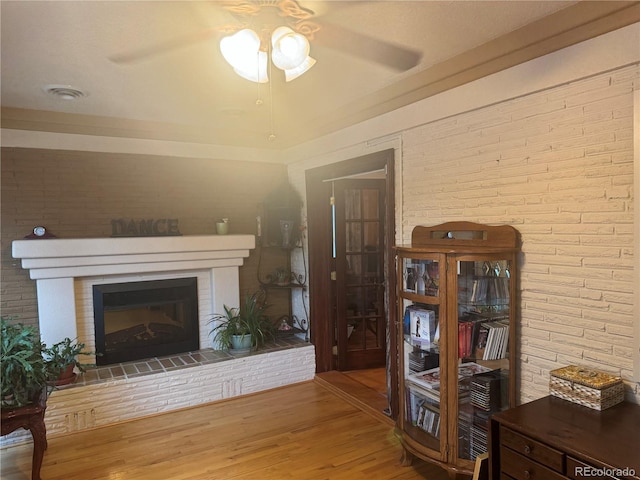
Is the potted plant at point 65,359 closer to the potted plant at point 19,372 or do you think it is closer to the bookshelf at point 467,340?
the potted plant at point 19,372

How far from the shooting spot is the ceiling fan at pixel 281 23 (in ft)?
5.21

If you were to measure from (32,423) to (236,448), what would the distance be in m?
1.28

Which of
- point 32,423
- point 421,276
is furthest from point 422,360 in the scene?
point 32,423

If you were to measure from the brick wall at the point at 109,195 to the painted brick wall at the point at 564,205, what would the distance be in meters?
2.54

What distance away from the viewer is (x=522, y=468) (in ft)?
5.93

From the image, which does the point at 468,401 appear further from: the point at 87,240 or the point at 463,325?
the point at 87,240

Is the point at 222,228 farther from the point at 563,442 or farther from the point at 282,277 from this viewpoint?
the point at 563,442

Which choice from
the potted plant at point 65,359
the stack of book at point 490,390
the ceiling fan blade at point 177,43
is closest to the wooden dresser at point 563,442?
the stack of book at point 490,390

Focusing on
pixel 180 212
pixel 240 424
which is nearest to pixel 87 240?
pixel 180 212

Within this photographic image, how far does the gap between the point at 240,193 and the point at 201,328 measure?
1.46 meters

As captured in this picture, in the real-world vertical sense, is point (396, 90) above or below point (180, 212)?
above

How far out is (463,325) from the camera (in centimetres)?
237

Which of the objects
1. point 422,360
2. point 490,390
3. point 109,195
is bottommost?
point 490,390

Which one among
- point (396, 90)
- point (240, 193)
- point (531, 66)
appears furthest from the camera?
point (240, 193)
